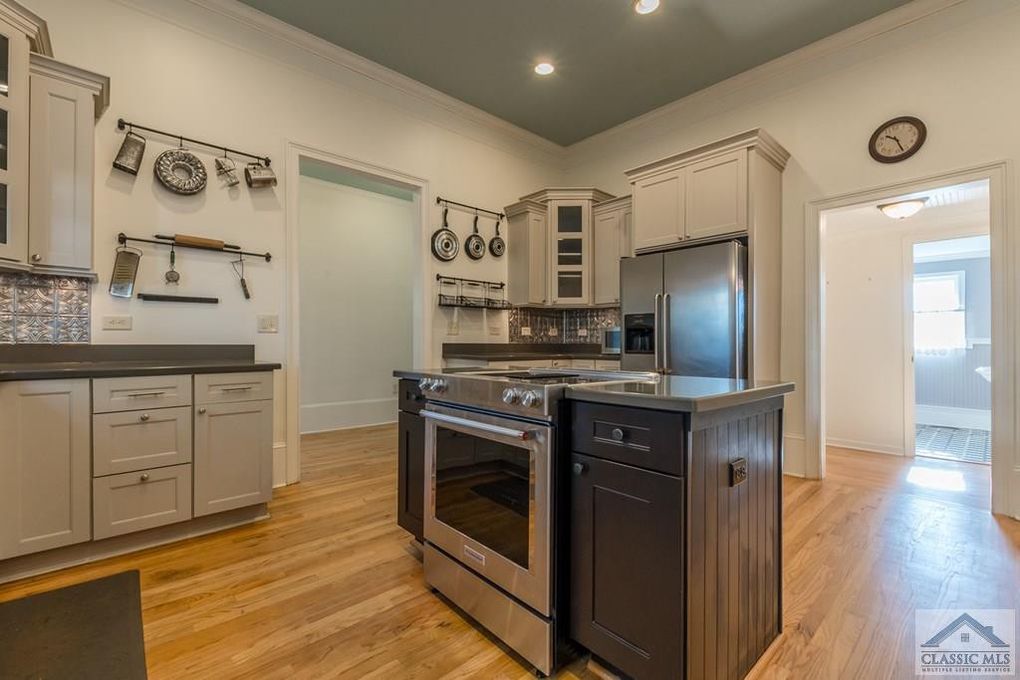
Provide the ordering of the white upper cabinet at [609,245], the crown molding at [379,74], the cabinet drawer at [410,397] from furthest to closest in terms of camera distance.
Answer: the white upper cabinet at [609,245] < the crown molding at [379,74] < the cabinet drawer at [410,397]

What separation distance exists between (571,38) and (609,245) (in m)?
1.83

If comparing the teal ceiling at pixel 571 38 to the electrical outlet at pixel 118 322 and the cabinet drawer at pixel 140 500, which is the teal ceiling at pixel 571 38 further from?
the cabinet drawer at pixel 140 500

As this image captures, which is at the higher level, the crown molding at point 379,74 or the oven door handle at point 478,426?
the crown molding at point 379,74

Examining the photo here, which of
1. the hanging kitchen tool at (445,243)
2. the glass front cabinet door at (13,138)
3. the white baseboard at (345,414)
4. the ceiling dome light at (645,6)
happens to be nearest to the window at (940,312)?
the ceiling dome light at (645,6)

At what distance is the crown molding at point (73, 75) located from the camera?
221 centimetres

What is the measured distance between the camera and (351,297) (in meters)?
5.55

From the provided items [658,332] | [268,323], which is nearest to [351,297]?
[268,323]

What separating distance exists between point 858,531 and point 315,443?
4.44 metres

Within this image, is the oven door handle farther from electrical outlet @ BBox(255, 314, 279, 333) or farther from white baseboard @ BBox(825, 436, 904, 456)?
Answer: white baseboard @ BBox(825, 436, 904, 456)

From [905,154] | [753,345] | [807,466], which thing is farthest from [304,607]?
[905,154]

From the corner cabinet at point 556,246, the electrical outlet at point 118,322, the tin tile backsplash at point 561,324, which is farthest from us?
the tin tile backsplash at point 561,324

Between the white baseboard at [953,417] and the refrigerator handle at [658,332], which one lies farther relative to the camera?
the white baseboard at [953,417]

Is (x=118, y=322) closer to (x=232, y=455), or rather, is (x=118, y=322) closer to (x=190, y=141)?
(x=232, y=455)

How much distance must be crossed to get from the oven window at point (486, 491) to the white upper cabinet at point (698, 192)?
9.12 feet
